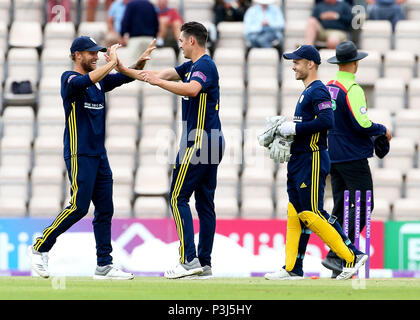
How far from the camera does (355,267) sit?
9648mm

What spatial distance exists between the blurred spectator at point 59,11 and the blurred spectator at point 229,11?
2.20 m

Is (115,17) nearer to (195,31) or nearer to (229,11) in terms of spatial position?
(229,11)

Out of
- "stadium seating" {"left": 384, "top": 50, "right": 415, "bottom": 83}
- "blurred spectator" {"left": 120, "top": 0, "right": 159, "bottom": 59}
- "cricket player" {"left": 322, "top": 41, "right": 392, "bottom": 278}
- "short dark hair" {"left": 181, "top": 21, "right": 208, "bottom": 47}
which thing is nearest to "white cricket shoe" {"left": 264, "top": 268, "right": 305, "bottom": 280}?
"cricket player" {"left": 322, "top": 41, "right": 392, "bottom": 278}

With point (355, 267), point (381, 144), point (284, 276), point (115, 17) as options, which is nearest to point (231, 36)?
point (115, 17)

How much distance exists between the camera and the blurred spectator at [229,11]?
1680cm

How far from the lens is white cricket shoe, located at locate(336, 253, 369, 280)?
965 centimetres

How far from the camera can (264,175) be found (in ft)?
48.2

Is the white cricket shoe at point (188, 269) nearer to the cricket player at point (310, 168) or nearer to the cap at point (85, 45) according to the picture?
the cricket player at point (310, 168)

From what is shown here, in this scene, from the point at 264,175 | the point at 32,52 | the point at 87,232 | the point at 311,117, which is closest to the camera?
the point at 311,117

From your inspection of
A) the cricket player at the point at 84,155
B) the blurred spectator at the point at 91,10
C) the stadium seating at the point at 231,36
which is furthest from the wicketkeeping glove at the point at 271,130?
the blurred spectator at the point at 91,10

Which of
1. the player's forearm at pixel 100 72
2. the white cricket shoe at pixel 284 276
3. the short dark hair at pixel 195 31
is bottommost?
the white cricket shoe at pixel 284 276

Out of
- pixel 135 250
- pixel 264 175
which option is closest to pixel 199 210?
pixel 135 250

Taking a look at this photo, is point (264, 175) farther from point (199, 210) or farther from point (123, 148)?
point (199, 210)

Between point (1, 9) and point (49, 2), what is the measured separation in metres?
0.76
